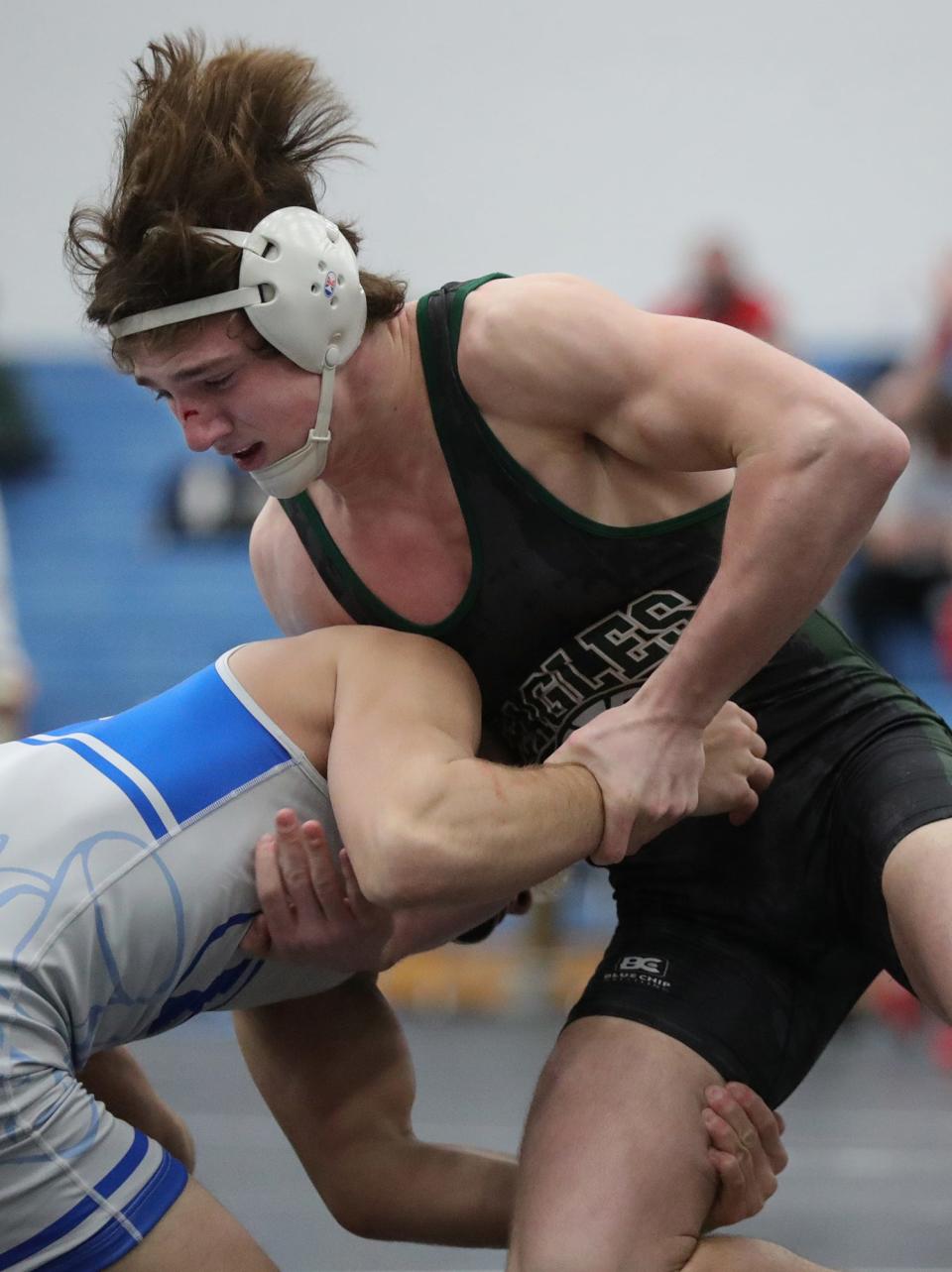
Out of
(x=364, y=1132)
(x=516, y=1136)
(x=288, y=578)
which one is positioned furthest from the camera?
(x=516, y=1136)

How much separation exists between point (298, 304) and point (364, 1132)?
52.1 inches

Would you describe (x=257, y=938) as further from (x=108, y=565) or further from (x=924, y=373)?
(x=108, y=565)

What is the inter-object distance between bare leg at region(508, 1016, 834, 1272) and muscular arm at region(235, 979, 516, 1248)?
0.27 meters

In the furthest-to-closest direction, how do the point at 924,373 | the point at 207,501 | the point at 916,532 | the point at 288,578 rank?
the point at 207,501 → the point at 924,373 → the point at 916,532 → the point at 288,578

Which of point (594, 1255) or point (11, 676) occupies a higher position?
point (594, 1255)

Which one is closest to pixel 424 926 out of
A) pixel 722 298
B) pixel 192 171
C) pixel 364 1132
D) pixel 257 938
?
pixel 257 938

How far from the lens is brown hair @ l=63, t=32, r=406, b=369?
2477 millimetres

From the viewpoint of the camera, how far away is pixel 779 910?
270 centimetres

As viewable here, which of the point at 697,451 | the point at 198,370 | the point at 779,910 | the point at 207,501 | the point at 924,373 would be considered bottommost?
the point at 207,501

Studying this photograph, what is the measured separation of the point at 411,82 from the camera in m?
8.62

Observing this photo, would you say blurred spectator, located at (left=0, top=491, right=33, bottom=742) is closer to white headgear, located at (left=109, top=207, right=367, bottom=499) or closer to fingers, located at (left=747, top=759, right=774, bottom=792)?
white headgear, located at (left=109, top=207, right=367, bottom=499)

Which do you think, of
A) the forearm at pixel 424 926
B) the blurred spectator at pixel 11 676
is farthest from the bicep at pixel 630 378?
the blurred spectator at pixel 11 676

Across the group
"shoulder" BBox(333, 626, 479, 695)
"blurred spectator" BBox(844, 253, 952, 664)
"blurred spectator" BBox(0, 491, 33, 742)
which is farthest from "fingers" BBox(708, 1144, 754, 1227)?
"blurred spectator" BBox(844, 253, 952, 664)

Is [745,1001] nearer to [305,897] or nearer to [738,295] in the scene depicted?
[305,897]
